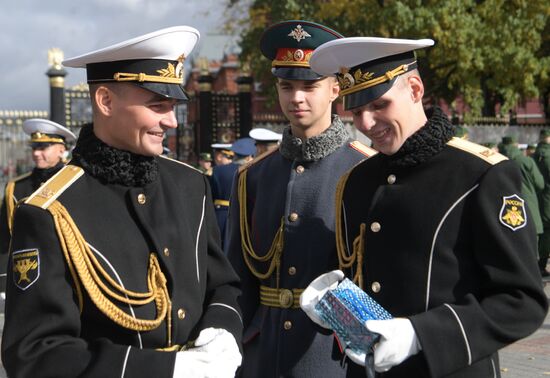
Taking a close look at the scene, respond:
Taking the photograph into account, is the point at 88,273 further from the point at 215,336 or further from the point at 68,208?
the point at 215,336

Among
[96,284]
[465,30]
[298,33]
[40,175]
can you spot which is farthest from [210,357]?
[465,30]

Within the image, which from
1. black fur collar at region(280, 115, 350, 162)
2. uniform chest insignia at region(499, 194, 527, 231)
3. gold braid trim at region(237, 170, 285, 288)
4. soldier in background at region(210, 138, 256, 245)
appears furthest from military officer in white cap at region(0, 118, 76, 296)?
uniform chest insignia at region(499, 194, 527, 231)

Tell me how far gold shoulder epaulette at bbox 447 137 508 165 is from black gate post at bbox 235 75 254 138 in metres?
16.1

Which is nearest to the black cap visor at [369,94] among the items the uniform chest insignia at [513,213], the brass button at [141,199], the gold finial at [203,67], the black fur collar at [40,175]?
the uniform chest insignia at [513,213]

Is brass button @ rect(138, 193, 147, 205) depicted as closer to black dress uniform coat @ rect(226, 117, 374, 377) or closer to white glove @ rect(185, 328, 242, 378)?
white glove @ rect(185, 328, 242, 378)

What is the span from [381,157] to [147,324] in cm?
103

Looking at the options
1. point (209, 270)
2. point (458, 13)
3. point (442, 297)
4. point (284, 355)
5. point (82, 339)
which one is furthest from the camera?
point (458, 13)

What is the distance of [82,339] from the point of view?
2523mm

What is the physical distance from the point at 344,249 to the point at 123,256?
85 centimetres

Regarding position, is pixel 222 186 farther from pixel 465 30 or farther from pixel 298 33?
pixel 465 30

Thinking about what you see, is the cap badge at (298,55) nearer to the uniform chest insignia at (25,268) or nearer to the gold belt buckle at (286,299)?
the gold belt buckle at (286,299)

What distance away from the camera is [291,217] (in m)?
3.77

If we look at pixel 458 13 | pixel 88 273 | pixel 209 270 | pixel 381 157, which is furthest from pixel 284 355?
pixel 458 13

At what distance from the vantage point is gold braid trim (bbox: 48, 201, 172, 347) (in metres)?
2.58
